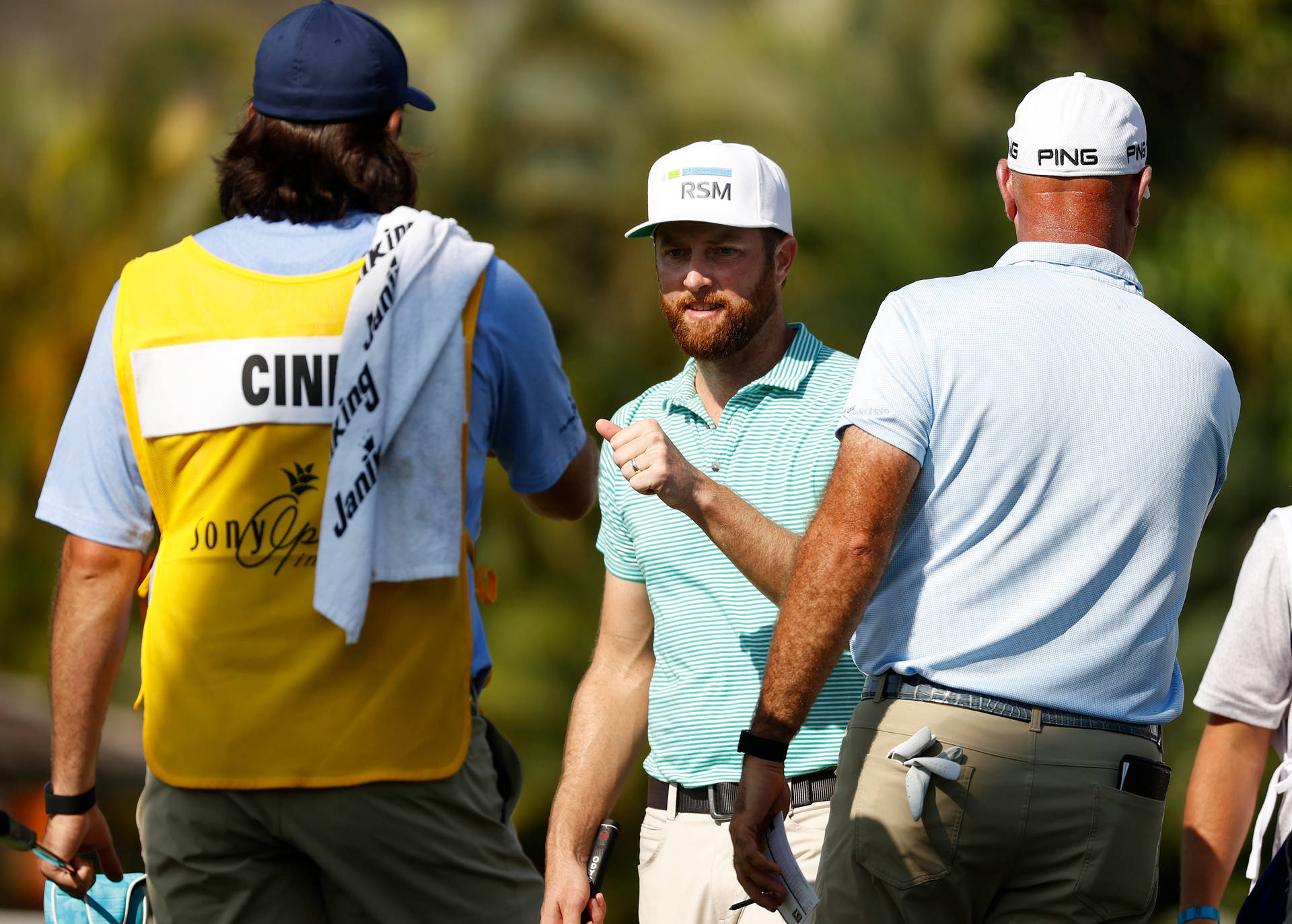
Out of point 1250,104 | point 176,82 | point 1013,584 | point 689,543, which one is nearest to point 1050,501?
point 1013,584

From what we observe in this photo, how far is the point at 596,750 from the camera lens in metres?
3.14

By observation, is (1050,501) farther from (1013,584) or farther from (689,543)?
(689,543)

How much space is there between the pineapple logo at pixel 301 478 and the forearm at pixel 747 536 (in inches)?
26.7

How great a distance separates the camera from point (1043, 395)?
217 centimetres

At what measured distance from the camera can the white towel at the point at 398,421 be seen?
218cm

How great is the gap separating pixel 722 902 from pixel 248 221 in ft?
5.23

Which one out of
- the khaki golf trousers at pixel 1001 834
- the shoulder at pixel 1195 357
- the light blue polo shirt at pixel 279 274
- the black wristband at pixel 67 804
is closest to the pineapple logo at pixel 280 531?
the light blue polo shirt at pixel 279 274

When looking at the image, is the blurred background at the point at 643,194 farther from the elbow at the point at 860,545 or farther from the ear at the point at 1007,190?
the elbow at the point at 860,545

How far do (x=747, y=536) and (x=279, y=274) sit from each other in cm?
94

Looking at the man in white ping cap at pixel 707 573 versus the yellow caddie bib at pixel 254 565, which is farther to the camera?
the man in white ping cap at pixel 707 573

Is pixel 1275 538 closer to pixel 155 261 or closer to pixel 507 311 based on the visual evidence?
pixel 507 311

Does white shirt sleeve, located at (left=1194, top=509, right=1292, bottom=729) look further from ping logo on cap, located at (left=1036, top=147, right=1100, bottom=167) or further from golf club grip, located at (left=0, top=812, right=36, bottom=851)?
golf club grip, located at (left=0, top=812, right=36, bottom=851)

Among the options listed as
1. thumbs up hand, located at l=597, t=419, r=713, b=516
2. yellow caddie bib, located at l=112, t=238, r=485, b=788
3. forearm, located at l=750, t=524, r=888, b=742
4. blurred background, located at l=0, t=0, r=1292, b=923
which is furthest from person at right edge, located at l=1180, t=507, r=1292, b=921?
blurred background, located at l=0, t=0, r=1292, b=923

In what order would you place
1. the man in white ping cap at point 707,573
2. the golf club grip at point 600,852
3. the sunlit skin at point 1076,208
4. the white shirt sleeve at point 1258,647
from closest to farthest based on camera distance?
the sunlit skin at point 1076,208, the white shirt sleeve at point 1258,647, the man in white ping cap at point 707,573, the golf club grip at point 600,852
